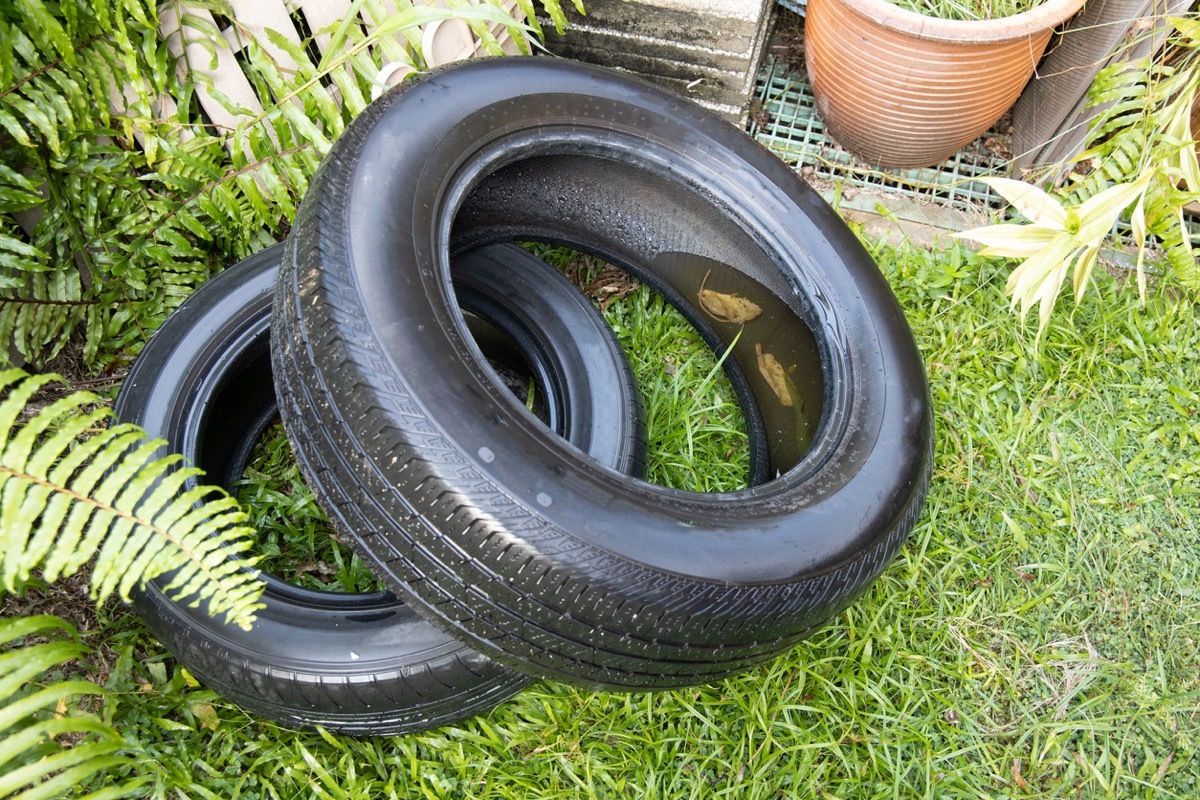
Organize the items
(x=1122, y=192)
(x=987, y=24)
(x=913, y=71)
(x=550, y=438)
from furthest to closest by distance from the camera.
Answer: (x=913, y=71) < (x=987, y=24) < (x=1122, y=192) < (x=550, y=438)

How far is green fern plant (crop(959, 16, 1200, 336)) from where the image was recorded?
2232 millimetres

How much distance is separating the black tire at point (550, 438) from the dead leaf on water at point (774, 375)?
0.17 metres

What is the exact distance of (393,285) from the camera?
185 centimetres

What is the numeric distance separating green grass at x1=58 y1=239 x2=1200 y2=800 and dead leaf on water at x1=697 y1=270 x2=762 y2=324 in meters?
0.30

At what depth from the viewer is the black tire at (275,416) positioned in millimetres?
1982

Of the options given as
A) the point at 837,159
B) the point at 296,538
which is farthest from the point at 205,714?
the point at 837,159

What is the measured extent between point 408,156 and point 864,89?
197 cm

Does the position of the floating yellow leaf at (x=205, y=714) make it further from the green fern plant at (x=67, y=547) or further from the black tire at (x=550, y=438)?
the black tire at (x=550, y=438)

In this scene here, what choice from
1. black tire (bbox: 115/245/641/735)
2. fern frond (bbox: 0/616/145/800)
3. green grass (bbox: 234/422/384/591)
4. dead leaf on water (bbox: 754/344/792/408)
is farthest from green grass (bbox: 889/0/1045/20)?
fern frond (bbox: 0/616/145/800)

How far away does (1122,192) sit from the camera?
87.4 inches

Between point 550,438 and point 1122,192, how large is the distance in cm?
165

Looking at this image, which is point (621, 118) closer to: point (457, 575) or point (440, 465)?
point (440, 465)

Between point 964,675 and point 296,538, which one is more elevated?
point 296,538

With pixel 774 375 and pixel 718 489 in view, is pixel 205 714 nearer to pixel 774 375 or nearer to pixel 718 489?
pixel 718 489
